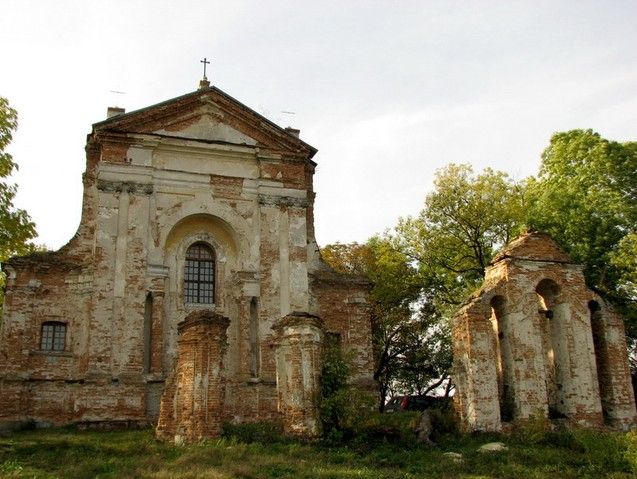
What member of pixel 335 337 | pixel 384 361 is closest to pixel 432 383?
pixel 384 361

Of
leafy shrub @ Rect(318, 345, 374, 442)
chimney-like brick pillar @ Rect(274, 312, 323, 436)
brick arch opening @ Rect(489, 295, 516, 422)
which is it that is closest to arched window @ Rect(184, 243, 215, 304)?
chimney-like brick pillar @ Rect(274, 312, 323, 436)

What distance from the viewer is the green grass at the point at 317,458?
11.6 meters

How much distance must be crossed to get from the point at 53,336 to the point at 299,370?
8331 mm

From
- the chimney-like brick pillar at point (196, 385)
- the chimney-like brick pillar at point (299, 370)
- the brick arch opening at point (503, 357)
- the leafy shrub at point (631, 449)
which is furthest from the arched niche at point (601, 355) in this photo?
the chimney-like brick pillar at point (196, 385)

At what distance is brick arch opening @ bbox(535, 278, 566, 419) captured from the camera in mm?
17484

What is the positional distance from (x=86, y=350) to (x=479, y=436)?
35.6 ft

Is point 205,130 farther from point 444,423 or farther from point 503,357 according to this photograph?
point 444,423

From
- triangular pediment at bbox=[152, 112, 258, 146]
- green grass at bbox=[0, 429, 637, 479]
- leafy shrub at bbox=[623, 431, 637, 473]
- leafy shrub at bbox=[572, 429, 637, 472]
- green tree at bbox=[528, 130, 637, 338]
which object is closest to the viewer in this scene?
green grass at bbox=[0, 429, 637, 479]

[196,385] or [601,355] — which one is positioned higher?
[601,355]

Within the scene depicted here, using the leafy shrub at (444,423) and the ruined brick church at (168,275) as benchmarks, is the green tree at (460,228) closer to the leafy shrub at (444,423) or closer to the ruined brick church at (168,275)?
the ruined brick church at (168,275)

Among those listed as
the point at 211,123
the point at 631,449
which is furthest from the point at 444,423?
the point at 211,123

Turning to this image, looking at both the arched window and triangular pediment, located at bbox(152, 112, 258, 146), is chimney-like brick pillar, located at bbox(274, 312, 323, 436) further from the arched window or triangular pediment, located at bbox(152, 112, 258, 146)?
triangular pediment, located at bbox(152, 112, 258, 146)

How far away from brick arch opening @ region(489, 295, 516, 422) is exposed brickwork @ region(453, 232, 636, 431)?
2 centimetres

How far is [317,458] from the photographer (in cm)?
1318
